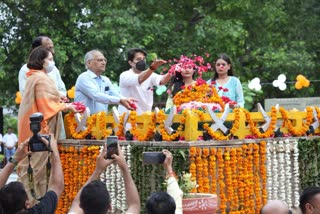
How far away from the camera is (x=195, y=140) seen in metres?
9.16

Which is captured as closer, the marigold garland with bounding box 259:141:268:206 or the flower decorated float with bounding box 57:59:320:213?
the flower decorated float with bounding box 57:59:320:213

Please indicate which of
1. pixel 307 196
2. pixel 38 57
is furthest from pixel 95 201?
pixel 38 57

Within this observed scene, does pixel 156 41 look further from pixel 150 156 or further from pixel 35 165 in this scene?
pixel 150 156

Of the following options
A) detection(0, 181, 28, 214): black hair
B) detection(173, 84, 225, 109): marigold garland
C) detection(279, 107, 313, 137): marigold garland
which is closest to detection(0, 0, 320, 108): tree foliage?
detection(279, 107, 313, 137): marigold garland

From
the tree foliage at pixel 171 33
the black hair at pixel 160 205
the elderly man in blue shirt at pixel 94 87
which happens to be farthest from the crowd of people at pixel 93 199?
the tree foliage at pixel 171 33

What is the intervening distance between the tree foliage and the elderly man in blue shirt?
27.0ft

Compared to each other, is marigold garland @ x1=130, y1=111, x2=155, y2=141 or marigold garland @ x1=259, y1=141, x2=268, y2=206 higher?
marigold garland @ x1=130, y1=111, x2=155, y2=141

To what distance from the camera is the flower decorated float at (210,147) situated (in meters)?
9.21

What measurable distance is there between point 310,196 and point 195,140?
2.29 m

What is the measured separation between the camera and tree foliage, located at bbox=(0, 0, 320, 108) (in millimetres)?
19844

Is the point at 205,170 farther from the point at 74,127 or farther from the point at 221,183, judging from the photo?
the point at 74,127

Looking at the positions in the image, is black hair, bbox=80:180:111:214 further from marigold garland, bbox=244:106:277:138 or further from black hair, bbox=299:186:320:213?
marigold garland, bbox=244:106:277:138

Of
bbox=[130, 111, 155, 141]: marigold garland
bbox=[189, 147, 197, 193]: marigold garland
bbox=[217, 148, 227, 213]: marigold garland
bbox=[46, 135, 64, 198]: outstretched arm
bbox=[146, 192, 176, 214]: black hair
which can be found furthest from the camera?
bbox=[130, 111, 155, 141]: marigold garland

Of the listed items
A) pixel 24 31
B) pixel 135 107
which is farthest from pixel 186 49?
pixel 135 107
